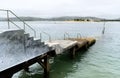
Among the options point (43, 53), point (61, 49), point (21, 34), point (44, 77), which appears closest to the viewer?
point (21, 34)

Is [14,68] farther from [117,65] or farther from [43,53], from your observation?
[117,65]

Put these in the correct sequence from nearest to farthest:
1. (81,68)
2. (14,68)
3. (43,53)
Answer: (14,68), (43,53), (81,68)

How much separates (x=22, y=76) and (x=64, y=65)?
5351 mm

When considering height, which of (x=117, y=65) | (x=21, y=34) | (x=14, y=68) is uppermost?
(x=21, y=34)

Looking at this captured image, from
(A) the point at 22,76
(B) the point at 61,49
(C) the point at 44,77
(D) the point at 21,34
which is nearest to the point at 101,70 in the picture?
(B) the point at 61,49

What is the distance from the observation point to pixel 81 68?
64.1 feet

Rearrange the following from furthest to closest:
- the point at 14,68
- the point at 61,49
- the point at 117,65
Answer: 1. the point at 117,65
2. the point at 61,49
3. the point at 14,68

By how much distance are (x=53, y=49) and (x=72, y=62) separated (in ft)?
20.4

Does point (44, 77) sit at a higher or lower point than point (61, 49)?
lower

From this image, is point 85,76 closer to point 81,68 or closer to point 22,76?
point 81,68

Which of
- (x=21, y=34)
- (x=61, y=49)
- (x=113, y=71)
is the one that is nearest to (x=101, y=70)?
(x=113, y=71)

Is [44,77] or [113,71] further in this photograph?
[113,71]

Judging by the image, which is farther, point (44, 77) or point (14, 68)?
point (44, 77)

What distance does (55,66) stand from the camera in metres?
20.0
